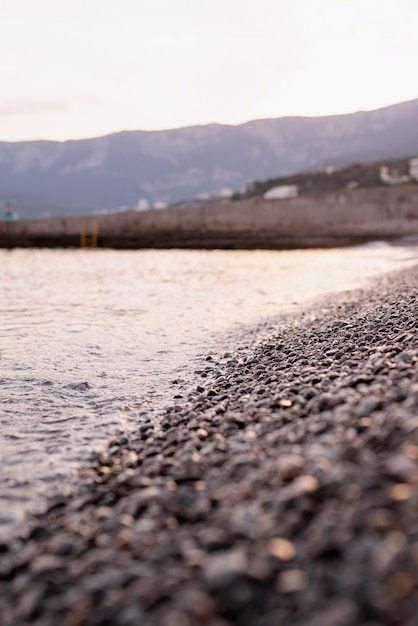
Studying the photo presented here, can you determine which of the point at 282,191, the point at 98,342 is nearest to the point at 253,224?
the point at 98,342

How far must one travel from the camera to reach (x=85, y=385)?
6.15m

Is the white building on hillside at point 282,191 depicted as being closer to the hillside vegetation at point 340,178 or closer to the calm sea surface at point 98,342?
the hillside vegetation at point 340,178

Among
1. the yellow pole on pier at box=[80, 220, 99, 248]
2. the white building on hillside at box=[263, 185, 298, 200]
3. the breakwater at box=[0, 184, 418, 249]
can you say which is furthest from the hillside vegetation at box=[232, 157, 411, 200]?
the yellow pole on pier at box=[80, 220, 99, 248]

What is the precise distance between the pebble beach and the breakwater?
2933 cm

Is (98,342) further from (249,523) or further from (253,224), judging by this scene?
(253,224)

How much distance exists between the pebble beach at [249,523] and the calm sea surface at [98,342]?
1.64 ft

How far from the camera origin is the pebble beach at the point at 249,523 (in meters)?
1.98

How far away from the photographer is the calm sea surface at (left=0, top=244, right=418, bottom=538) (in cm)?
434

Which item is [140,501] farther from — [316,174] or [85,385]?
[316,174]

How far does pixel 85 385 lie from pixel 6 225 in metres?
37.9

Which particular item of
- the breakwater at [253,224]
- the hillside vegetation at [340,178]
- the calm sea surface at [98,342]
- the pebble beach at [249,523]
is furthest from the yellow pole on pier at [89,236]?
the hillside vegetation at [340,178]

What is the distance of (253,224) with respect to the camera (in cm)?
3419

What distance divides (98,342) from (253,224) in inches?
1056

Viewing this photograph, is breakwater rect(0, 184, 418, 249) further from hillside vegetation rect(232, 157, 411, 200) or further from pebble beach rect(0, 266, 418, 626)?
hillside vegetation rect(232, 157, 411, 200)
